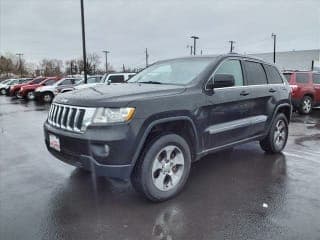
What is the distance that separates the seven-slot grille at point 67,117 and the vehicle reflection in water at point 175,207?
37.2 inches

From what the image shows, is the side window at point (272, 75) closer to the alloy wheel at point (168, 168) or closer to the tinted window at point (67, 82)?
the alloy wheel at point (168, 168)

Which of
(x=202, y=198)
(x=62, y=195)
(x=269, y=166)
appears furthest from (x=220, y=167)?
(x=62, y=195)

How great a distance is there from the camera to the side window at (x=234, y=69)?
4.60 m

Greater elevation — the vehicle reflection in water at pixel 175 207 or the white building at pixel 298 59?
the white building at pixel 298 59

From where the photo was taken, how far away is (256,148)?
642cm

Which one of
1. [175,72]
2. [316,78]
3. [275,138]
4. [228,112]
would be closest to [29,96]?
[316,78]

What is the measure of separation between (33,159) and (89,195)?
7.33 ft

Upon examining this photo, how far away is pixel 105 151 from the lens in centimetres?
335

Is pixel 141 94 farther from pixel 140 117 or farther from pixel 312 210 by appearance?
pixel 312 210

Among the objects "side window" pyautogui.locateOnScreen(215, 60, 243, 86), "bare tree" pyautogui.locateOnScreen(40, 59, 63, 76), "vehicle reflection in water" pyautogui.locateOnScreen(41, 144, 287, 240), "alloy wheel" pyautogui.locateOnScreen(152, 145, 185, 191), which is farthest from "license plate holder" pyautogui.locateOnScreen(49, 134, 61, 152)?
"bare tree" pyautogui.locateOnScreen(40, 59, 63, 76)

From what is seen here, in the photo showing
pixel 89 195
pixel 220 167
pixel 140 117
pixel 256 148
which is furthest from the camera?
pixel 256 148

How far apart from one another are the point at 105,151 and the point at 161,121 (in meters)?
0.74

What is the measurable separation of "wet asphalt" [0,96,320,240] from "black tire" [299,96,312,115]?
668cm

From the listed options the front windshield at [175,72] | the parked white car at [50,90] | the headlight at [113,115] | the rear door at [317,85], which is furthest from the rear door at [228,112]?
the parked white car at [50,90]
